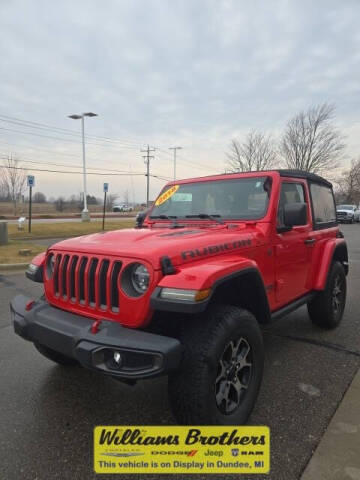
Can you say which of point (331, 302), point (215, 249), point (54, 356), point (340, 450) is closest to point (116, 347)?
point (215, 249)

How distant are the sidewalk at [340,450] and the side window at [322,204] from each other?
6.71 feet

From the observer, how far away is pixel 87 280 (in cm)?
220

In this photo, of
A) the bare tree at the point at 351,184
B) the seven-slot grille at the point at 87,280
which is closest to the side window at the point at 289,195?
the seven-slot grille at the point at 87,280

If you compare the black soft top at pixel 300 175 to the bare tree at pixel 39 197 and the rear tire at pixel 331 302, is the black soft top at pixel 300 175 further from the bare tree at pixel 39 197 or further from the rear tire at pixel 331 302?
the bare tree at pixel 39 197

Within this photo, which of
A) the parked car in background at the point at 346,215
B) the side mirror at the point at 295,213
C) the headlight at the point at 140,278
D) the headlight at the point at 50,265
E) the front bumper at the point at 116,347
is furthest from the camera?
the parked car in background at the point at 346,215

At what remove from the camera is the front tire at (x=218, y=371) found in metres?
1.89

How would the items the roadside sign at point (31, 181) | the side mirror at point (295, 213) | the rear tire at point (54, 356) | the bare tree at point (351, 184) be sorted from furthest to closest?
the bare tree at point (351, 184) < the roadside sign at point (31, 181) < the rear tire at point (54, 356) < the side mirror at point (295, 213)

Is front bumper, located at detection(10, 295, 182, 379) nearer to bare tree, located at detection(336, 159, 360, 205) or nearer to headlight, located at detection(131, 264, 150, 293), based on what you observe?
headlight, located at detection(131, 264, 150, 293)

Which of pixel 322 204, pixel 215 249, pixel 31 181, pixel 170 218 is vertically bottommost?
pixel 215 249

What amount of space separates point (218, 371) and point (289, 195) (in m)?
1.98

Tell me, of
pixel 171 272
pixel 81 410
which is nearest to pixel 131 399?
pixel 81 410

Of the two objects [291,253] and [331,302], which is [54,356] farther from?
[331,302]

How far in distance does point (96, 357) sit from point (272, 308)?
170cm

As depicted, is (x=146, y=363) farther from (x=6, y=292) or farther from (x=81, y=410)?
(x=6, y=292)
